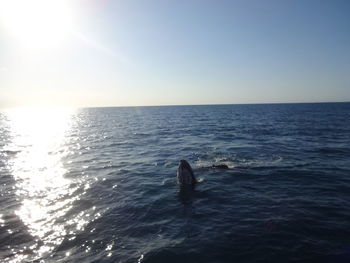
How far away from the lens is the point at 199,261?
7727 millimetres

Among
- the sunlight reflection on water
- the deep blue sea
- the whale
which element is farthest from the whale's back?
the sunlight reflection on water

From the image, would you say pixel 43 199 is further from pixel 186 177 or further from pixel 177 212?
pixel 186 177

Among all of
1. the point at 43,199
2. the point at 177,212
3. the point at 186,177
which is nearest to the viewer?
the point at 177,212

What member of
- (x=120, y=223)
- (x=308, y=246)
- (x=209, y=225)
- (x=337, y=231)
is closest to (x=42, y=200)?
(x=120, y=223)

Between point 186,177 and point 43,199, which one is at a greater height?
point 186,177

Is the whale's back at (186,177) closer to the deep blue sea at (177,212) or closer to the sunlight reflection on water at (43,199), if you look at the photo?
the deep blue sea at (177,212)

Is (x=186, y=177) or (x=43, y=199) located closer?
(x=43, y=199)

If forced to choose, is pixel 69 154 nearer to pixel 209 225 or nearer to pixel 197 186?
pixel 197 186

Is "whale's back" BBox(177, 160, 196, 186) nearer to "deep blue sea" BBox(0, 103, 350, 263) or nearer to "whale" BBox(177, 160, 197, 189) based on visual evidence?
"whale" BBox(177, 160, 197, 189)

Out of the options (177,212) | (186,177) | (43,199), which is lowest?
(43,199)

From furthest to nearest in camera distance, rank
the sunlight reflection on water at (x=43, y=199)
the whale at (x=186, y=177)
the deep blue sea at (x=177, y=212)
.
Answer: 1. the whale at (x=186, y=177)
2. the sunlight reflection on water at (x=43, y=199)
3. the deep blue sea at (x=177, y=212)

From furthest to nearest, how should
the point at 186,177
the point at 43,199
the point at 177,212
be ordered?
the point at 186,177
the point at 43,199
the point at 177,212

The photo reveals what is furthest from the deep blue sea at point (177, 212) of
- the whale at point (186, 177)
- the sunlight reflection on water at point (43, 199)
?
the whale at point (186, 177)

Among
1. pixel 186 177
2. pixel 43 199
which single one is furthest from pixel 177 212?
pixel 43 199
